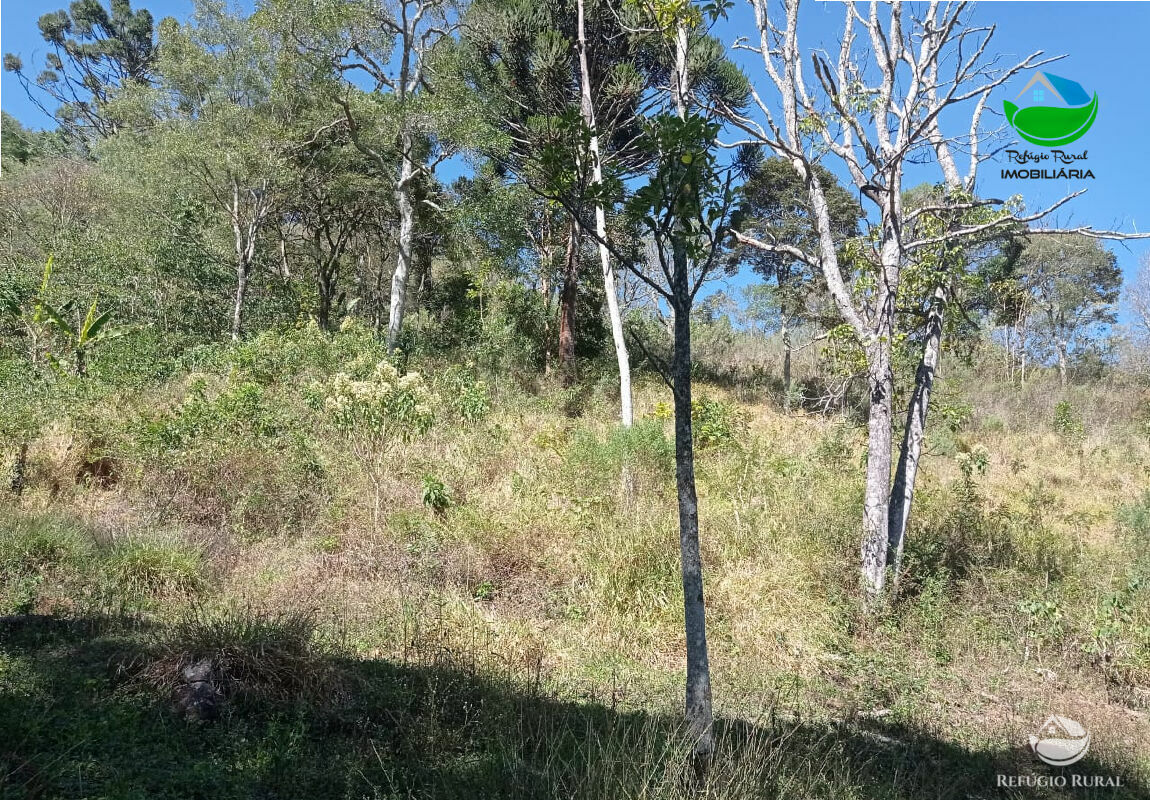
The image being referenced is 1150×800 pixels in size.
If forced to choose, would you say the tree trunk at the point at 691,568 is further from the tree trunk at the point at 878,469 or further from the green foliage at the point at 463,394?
the green foliage at the point at 463,394

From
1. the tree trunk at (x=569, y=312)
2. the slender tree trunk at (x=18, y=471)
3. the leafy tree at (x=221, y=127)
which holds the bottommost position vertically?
the slender tree trunk at (x=18, y=471)

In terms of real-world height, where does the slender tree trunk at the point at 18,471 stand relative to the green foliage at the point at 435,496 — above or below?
above

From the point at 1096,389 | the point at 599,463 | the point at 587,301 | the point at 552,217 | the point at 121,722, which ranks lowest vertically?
the point at 121,722

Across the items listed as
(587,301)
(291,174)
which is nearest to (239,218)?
(291,174)

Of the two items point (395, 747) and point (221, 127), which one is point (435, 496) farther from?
point (221, 127)

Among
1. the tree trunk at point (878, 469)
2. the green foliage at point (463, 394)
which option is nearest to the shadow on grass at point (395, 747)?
the tree trunk at point (878, 469)

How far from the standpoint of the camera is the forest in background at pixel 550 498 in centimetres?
286

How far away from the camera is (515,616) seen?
5148 mm

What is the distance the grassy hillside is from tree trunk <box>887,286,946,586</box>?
0.27m

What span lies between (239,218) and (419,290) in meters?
5.53

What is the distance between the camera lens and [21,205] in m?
17.9

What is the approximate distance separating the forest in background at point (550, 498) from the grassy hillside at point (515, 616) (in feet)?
0.11

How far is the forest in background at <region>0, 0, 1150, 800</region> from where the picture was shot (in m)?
2.86

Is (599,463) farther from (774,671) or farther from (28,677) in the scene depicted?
(28,677)
